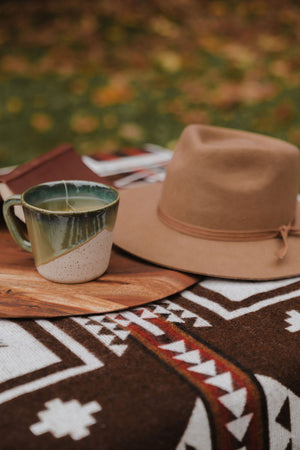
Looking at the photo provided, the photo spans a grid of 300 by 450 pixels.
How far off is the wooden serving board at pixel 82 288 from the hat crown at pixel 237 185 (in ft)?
0.40

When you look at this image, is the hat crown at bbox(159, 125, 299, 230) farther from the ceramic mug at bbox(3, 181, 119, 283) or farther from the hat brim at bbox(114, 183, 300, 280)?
the ceramic mug at bbox(3, 181, 119, 283)

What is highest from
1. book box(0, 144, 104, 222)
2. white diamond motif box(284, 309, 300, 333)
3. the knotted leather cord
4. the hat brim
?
book box(0, 144, 104, 222)

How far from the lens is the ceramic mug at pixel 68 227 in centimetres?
65

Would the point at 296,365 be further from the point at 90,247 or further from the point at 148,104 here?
the point at 148,104

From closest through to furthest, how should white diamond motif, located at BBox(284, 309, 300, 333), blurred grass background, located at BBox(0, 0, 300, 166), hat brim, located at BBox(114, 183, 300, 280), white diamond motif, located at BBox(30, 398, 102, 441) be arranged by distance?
white diamond motif, located at BBox(30, 398, 102, 441) < white diamond motif, located at BBox(284, 309, 300, 333) < hat brim, located at BBox(114, 183, 300, 280) < blurred grass background, located at BBox(0, 0, 300, 166)

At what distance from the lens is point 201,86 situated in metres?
2.98

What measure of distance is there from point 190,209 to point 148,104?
2085 millimetres

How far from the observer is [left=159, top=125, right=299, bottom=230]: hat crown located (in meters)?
0.81

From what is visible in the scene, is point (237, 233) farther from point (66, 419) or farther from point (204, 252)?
point (66, 419)

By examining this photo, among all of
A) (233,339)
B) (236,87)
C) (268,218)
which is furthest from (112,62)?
(233,339)

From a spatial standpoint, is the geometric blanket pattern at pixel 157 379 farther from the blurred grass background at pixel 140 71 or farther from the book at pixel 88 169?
the blurred grass background at pixel 140 71

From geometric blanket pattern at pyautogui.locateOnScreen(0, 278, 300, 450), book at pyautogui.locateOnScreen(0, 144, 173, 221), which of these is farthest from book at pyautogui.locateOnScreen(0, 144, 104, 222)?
geometric blanket pattern at pyautogui.locateOnScreen(0, 278, 300, 450)

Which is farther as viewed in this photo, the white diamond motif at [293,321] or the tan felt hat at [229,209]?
the tan felt hat at [229,209]

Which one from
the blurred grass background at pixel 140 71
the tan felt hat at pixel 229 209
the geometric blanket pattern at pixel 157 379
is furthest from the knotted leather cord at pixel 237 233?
the blurred grass background at pixel 140 71
